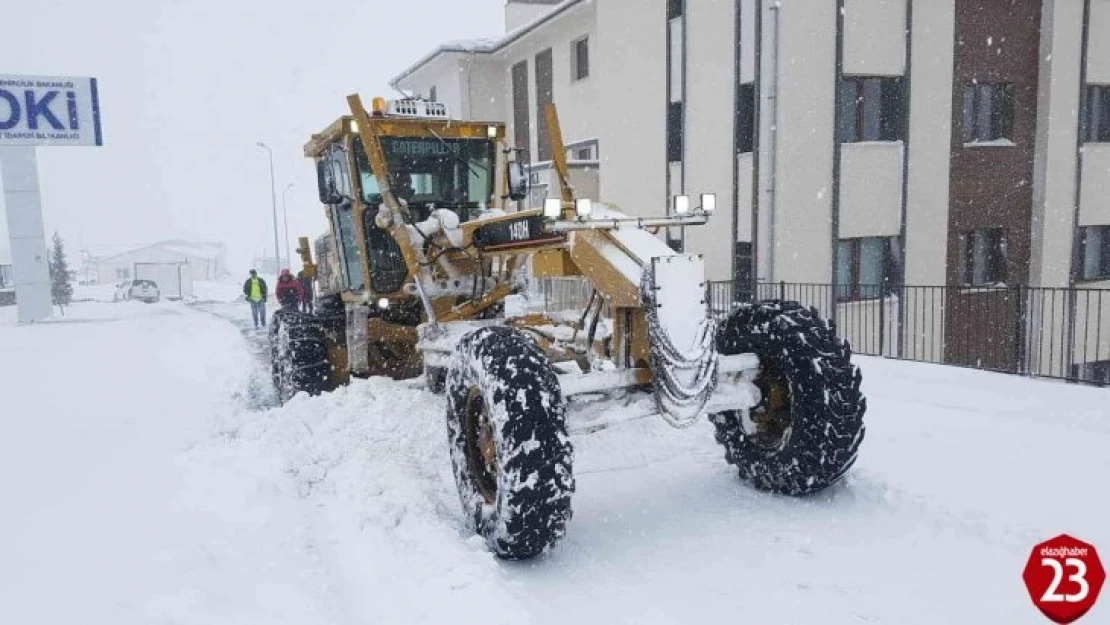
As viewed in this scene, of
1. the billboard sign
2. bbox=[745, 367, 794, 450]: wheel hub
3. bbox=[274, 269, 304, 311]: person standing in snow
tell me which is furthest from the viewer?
the billboard sign

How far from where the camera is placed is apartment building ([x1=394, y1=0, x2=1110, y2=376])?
42.5 ft

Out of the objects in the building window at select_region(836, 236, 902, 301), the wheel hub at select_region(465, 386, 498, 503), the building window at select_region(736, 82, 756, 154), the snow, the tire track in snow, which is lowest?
the tire track in snow

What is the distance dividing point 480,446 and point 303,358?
12.6ft

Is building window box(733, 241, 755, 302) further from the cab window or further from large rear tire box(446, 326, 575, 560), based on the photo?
large rear tire box(446, 326, 575, 560)

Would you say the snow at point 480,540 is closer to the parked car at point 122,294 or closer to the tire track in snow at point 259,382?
the tire track in snow at point 259,382

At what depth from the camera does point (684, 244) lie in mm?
15477

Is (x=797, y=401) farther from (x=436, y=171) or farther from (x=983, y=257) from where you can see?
(x=983, y=257)

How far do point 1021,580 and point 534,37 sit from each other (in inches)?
816

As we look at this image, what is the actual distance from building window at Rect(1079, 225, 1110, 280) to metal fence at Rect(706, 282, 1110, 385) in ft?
1.64

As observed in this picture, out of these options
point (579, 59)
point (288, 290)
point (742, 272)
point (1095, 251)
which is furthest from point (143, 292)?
point (1095, 251)

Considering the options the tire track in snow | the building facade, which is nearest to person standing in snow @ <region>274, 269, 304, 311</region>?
the tire track in snow

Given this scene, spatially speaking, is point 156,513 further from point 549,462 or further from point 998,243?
point 998,243

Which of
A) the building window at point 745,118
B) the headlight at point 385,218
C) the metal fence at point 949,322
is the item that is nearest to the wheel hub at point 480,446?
the headlight at point 385,218

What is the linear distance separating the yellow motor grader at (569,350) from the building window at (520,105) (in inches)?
669
